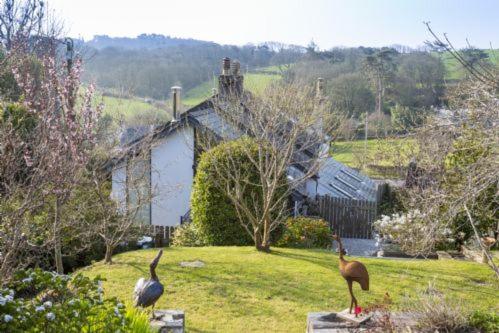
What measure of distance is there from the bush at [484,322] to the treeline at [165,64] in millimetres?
22210

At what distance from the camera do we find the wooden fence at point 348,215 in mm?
20203

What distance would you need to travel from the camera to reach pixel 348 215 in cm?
2031

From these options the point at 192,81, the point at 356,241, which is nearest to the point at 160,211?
the point at 356,241

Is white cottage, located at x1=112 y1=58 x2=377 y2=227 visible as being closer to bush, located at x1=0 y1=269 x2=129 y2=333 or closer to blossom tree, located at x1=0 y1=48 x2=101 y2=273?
blossom tree, located at x1=0 y1=48 x2=101 y2=273

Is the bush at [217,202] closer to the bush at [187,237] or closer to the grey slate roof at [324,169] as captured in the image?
the bush at [187,237]

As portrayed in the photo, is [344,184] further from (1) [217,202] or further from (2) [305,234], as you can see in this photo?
(1) [217,202]

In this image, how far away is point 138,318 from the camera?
17.2ft

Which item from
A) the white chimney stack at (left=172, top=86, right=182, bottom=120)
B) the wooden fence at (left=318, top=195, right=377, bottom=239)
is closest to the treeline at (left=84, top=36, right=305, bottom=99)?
the white chimney stack at (left=172, top=86, right=182, bottom=120)

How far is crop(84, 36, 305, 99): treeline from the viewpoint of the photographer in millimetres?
32222

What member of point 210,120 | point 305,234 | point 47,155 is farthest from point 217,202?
point 47,155

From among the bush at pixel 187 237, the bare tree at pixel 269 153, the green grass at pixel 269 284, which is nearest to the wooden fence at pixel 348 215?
the bare tree at pixel 269 153

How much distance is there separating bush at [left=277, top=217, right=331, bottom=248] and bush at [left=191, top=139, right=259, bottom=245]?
1020 mm

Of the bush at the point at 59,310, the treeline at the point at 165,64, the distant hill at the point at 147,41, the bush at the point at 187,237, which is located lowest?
the bush at the point at 187,237

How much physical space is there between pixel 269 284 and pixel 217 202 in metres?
4.07
